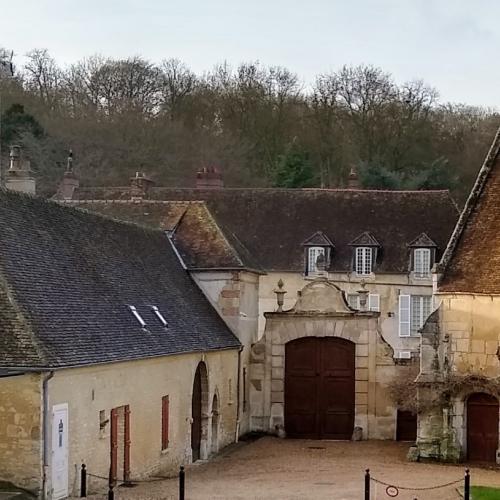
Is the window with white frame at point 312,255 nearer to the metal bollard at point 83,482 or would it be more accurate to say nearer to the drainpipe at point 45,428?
the metal bollard at point 83,482

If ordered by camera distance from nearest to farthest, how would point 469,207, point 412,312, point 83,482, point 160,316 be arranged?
point 83,482 < point 160,316 < point 469,207 < point 412,312

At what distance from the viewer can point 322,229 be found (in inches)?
1394

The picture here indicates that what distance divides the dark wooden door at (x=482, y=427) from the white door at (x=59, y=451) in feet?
34.4

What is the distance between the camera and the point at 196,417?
2281 centimetres

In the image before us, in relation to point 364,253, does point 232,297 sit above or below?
below

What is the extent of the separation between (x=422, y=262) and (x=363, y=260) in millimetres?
1964

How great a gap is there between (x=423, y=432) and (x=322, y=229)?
45.0 ft

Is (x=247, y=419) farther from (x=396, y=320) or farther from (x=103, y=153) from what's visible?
(x=103, y=153)

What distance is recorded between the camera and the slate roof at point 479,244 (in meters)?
22.4

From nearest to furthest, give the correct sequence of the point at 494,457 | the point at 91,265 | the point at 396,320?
the point at 91,265 → the point at 494,457 → the point at 396,320

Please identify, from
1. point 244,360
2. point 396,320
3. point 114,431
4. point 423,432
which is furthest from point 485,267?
point 396,320

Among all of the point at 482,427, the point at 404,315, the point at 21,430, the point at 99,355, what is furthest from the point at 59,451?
the point at 404,315

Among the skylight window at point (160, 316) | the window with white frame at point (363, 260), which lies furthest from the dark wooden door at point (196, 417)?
the window with white frame at point (363, 260)

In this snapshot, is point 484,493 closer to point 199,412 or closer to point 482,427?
point 482,427
